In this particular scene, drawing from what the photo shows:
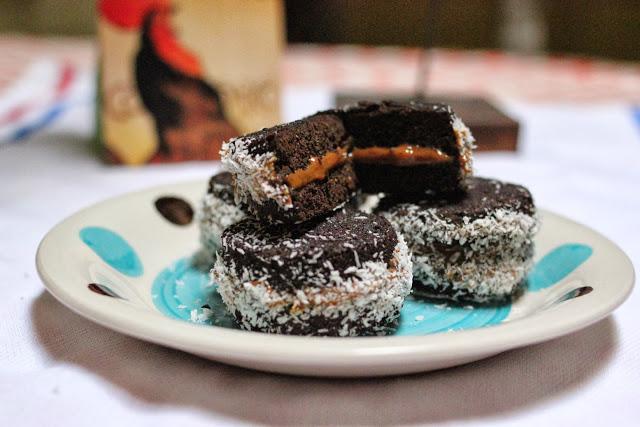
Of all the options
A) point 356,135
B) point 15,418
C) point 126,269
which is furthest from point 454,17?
point 15,418

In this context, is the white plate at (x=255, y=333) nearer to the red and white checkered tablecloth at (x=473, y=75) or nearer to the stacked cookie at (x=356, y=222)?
the stacked cookie at (x=356, y=222)

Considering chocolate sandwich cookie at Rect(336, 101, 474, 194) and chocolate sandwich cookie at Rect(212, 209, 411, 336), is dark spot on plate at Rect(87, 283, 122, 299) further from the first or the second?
chocolate sandwich cookie at Rect(336, 101, 474, 194)

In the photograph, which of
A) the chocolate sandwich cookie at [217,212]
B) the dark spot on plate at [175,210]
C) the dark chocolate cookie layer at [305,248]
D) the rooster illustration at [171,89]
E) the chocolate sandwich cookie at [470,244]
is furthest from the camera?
the rooster illustration at [171,89]

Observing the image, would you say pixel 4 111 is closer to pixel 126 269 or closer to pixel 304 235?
pixel 126 269

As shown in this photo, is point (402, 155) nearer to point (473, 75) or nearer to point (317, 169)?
point (317, 169)

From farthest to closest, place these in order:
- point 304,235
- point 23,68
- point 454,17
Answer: point 454,17 → point 23,68 → point 304,235

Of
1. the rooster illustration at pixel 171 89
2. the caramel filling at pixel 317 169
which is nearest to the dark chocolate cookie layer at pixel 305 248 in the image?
the caramel filling at pixel 317 169

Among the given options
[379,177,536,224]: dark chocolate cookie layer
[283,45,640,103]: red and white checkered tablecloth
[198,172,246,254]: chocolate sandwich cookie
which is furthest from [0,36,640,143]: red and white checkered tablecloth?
[379,177,536,224]: dark chocolate cookie layer
